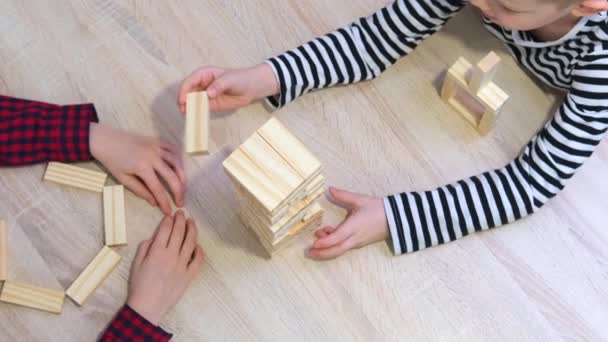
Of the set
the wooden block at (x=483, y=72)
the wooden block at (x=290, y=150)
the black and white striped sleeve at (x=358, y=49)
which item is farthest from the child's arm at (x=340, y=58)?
the wooden block at (x=290, y=150)

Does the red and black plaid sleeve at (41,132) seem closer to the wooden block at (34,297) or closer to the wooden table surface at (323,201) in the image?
the wooden table surface at (323,201)

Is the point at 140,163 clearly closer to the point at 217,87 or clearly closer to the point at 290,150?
the point at 217,87

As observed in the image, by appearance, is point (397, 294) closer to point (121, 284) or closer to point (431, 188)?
point (431, 188)

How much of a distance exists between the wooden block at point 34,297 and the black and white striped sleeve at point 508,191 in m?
0.47

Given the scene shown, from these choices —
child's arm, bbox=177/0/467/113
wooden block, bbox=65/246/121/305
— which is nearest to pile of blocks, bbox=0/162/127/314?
wooden block, bbox=65/246/121/305

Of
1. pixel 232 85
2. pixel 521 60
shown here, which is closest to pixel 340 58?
pixel 232 85

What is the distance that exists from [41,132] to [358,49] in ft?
1.55

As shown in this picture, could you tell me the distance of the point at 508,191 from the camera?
913mm

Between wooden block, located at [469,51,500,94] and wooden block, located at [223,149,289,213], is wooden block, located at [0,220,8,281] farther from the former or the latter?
wooden block, located at [469,51,500,94]

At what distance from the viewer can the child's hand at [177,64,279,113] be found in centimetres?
89

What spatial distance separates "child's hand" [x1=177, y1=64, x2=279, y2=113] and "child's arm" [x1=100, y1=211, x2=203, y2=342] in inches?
6.9

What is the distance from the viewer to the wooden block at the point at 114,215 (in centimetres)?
93

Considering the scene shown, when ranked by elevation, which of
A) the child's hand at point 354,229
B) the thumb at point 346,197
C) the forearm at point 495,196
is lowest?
the forearm at point 495,196

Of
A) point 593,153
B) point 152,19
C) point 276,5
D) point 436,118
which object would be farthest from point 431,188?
point 152,19
